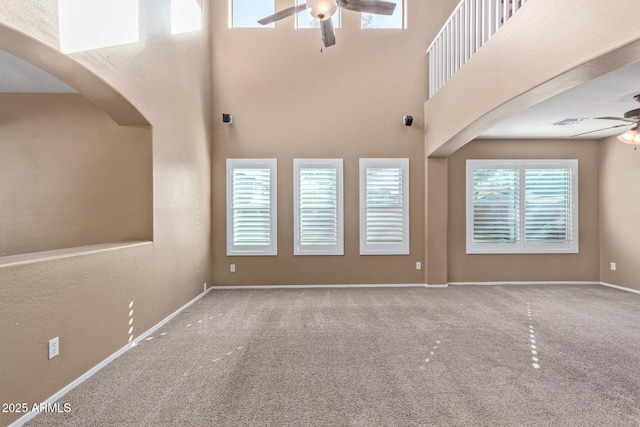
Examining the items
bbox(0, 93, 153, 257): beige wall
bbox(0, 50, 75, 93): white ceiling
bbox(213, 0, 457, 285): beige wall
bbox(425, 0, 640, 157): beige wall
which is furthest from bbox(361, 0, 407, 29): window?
bbox(0, 50, 75, 93): white ceiling

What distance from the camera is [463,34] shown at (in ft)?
14.2

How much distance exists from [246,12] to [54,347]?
5782 millimetres

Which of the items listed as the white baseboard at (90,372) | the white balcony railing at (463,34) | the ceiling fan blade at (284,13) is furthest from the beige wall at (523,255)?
the white baseboard at (90,372)

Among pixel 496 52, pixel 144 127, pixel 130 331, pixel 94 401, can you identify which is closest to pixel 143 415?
pixel 94 401

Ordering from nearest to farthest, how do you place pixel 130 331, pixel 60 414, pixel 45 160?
pixel 60 414 → pixel 130 331 → pixel 45 160

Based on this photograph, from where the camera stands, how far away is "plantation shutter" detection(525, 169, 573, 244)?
5805mm

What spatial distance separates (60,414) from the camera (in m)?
2.11

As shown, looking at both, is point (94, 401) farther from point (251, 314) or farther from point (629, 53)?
point (629, 53)

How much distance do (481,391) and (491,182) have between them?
14.4 feet

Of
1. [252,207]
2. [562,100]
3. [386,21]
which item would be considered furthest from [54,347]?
[386,21]

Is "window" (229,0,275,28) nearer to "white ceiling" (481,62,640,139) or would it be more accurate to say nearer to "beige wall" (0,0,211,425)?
"beige wall" (0,0,211,425)

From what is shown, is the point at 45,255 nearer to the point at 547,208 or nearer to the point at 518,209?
the point at 518,209

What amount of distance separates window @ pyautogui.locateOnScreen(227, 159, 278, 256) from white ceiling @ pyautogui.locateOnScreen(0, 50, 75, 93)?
264cm

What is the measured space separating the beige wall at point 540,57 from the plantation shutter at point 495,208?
1827mm
